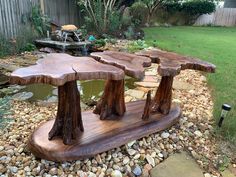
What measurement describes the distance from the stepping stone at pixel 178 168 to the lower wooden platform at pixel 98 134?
31 cm

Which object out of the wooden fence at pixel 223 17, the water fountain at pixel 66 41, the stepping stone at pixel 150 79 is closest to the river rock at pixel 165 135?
the stepping stone at pixel 150 79

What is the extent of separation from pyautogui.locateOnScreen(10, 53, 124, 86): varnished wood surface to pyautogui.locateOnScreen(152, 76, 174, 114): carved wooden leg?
0.77 metres

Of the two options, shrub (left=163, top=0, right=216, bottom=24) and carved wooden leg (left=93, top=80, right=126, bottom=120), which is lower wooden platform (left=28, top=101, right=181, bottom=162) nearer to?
carved wooden leg (left=93, top=80, right=126, bottom=120)

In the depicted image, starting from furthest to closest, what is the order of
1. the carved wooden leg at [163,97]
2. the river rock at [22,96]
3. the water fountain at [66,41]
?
1. the water fountain at [66,41]
2. the river rock at [22,96]
3. the carved wooden leg at [163,97]

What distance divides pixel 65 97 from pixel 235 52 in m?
5.58

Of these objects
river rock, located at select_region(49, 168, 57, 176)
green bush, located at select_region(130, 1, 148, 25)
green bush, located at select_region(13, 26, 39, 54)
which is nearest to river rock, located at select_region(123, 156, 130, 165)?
river rock, located at select_region(49, 168, 57, 176)

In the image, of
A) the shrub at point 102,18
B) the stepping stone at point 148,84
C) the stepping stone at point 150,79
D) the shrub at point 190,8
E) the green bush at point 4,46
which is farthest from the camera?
the shrub at point 190,8

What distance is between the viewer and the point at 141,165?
2.12 meters

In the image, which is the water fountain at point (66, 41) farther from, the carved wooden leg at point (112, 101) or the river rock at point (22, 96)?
the carved wooden leg at point (112, 101)

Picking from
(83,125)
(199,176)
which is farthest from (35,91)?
(199,176)

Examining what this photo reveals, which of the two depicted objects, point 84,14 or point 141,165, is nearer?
point 141,165

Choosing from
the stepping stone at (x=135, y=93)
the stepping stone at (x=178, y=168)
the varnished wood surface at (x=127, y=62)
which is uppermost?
the varnished wood surface at (x=127, y=62)

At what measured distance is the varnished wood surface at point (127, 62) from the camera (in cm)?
197

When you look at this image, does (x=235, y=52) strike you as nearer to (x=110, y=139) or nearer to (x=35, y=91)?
(x=35, y=91)
